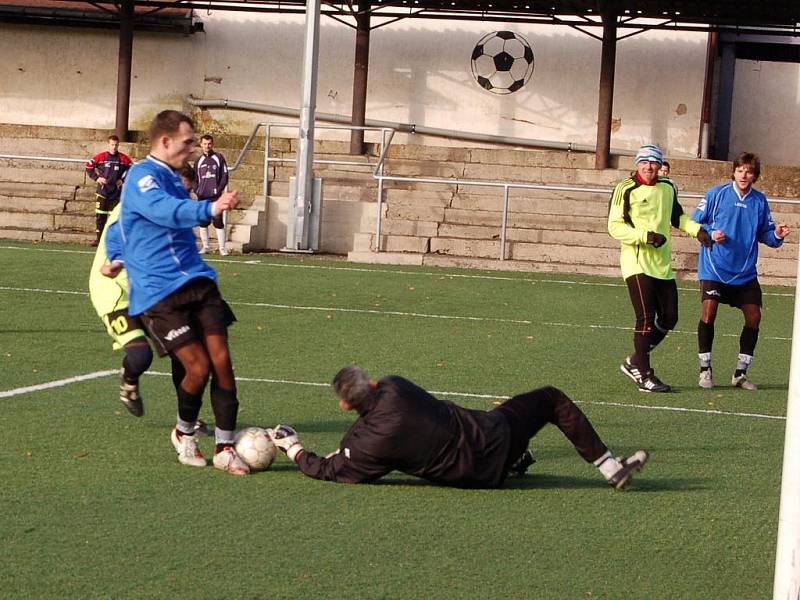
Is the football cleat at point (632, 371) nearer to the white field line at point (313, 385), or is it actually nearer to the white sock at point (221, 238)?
the white field line at point (313, 385)

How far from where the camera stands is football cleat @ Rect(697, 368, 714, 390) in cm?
1098

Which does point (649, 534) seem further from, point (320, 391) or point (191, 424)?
point (320, 391)

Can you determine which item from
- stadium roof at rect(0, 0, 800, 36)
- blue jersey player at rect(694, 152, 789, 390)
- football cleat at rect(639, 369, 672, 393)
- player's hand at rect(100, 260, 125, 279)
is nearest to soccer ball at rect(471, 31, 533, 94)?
stadium roof at rect(0, 0, 800, 36)

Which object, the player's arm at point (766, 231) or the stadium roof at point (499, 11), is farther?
the stadium roof at point (499, 11)

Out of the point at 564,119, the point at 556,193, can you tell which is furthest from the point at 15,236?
the point at 564,119

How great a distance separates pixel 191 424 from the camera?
23.7ft

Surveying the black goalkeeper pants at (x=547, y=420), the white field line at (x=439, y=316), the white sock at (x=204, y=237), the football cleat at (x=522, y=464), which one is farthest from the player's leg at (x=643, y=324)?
the white sock at (x=204, y=237)

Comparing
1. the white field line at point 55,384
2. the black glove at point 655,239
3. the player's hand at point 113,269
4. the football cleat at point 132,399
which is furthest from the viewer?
the black glove at point 655,239

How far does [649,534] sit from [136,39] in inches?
1022

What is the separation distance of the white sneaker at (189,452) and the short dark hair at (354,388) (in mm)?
1068

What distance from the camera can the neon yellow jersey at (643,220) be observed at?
10.7m

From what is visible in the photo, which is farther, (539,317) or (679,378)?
(539,317)

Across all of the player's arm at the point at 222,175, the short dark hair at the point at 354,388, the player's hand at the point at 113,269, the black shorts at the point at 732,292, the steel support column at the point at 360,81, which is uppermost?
the steel support column at the point at 360,81

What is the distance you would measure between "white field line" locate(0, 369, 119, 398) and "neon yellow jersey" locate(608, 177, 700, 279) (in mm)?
3996
